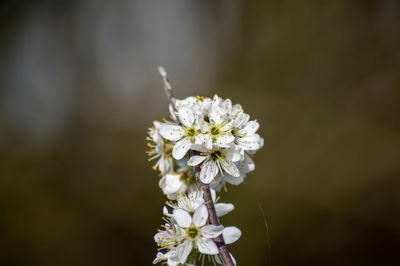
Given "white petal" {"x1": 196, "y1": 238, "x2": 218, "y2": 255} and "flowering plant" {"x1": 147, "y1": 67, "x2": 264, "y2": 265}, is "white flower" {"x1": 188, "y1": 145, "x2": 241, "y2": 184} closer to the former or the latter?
"flowering plant" {"x1": 147, "y1": 67, "x2": 264, "y2": 265}

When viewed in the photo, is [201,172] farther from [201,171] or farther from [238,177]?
[238,177]

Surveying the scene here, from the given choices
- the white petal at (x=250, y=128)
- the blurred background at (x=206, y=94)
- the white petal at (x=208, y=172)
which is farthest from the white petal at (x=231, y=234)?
the blurred background at (x=206, y=94)

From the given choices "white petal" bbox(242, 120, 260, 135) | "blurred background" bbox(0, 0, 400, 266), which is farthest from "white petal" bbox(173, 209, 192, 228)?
"blurred background" bbox(0, 0, 400, 266)

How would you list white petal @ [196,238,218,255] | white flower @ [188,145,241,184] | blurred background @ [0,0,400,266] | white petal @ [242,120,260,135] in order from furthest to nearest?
blurred background @ [0,0,400,266] → white petal @ [242,120,260,135] → white flower @ [188,145,241,184] → white petal @ [196,238,218,255]

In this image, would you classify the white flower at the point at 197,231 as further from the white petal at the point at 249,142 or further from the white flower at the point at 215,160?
the white petal at the point at 249,142

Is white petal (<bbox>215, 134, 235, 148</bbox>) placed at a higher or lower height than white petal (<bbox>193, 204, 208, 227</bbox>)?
higher
